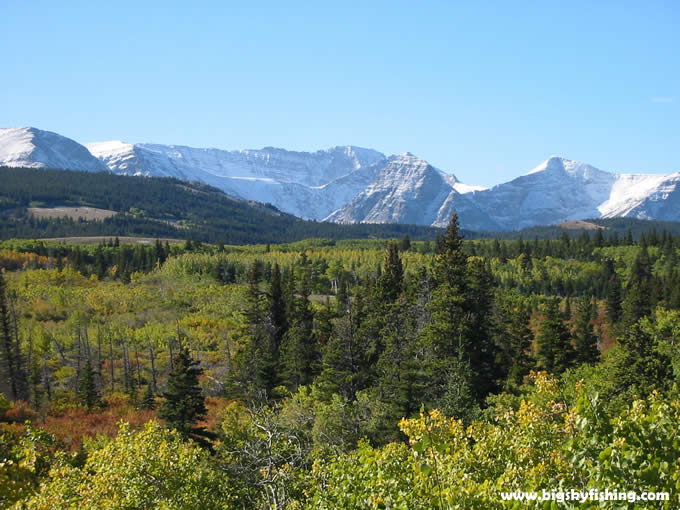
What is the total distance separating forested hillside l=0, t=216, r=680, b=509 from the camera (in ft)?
47.2

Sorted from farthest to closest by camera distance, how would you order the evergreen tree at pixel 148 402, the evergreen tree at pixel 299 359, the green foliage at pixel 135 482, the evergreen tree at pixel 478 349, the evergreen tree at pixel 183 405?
the evergreen tree at pixel 148 402 < the evergreen tree at pixel 299 359 < the evergreen tree at pixel 478 349 < the evergreen tree at pixel 183 405 < the green foliage at pixel 135 482

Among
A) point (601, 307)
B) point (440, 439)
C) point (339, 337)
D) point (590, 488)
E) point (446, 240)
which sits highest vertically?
point (446, 240)

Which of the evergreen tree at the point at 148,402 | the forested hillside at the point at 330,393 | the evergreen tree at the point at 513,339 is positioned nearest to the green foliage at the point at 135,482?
the forested hillside at the point at 330,393

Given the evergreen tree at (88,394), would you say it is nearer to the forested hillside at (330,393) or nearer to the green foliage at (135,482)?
the forested hillside at (330,393)

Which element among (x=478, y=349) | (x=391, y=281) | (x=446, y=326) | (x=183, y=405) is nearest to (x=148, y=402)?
(x=183, y=405)

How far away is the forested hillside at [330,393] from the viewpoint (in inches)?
567

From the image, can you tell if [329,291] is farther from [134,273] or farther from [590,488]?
[590,488]

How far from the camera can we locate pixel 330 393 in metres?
48.7

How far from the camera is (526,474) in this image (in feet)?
48.6

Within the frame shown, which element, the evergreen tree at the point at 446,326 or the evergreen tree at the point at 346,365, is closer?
the evergreen tree at the point at 446,326

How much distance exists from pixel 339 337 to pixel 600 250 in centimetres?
16598

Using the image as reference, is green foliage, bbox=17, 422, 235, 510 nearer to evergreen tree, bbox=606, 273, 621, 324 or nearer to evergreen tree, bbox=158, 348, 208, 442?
evergreen tree, bbox=158, 348, 208, 442

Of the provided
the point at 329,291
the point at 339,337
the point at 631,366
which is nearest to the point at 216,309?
the point at 329,291

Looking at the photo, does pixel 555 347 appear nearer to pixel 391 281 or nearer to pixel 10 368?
pixel 391 281
